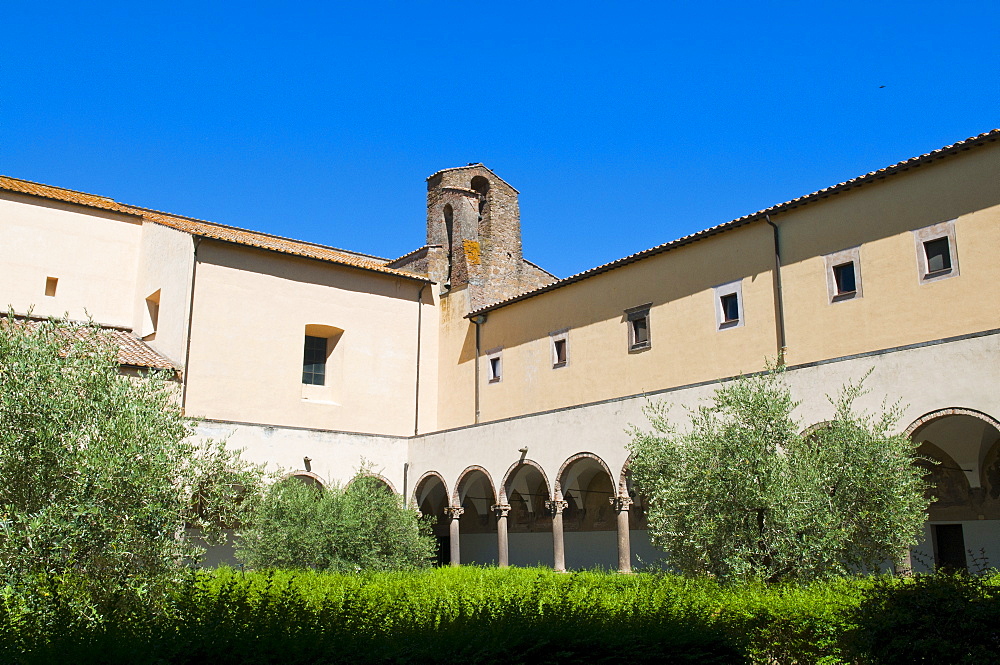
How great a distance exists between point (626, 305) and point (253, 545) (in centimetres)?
953

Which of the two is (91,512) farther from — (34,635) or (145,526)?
(34,635)

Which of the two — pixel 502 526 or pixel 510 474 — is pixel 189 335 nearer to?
pixel 510 474

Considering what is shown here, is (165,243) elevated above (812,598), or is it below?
above

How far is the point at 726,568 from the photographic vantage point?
1005cm

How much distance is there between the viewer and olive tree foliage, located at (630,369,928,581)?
9680 millimetres

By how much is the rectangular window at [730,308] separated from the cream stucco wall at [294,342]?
987cm

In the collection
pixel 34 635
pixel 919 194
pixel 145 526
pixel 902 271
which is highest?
pixel 919 194

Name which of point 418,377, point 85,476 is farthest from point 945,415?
point 418,377

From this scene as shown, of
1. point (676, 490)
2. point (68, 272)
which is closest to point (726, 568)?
point (676, 490)

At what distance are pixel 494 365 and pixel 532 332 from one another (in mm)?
1778

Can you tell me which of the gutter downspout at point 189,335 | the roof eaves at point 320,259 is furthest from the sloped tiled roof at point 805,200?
the gutter downspout at point 189,335

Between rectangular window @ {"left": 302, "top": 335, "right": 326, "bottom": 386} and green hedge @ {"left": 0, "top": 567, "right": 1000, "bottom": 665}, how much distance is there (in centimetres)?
1395

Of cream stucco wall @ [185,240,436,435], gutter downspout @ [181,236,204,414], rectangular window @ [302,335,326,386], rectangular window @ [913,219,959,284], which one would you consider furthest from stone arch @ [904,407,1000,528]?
gutter downspout @ [181,236,204,414]

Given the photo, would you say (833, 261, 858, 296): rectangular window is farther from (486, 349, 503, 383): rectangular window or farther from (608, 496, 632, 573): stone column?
(486, 349, 503, 383): rectangular window
